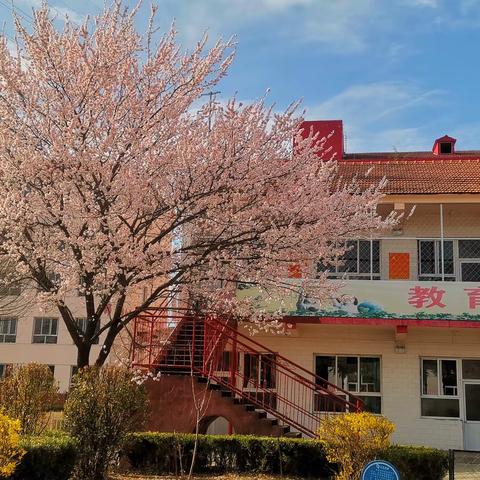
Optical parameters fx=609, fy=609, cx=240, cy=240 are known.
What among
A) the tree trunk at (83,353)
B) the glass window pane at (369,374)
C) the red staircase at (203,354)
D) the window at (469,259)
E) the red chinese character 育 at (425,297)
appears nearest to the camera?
the tree trunk at (83,353)

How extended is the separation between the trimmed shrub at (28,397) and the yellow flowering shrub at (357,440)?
4.79 m

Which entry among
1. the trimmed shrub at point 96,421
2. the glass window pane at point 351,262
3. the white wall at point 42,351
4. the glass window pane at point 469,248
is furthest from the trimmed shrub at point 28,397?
the white wall at point 42,351

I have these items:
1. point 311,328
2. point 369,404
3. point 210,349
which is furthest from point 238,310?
point 369,404

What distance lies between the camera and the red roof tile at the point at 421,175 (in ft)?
55.1

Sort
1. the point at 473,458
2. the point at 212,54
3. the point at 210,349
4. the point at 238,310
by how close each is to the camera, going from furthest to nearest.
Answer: the point at 473,458 → the point at 210,349 → the point at 238,310 → the point at 212,54

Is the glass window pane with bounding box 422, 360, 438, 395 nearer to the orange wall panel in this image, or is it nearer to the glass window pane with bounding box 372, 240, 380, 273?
the orange wall panel

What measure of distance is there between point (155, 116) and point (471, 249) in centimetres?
1108

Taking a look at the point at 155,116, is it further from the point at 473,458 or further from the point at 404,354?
the point at 473,458

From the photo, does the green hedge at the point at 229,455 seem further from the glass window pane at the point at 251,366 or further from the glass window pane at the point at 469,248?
the glass window pane at the point at 469,248

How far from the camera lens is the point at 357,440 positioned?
8680mm

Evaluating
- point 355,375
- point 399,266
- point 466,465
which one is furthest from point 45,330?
point 466,465

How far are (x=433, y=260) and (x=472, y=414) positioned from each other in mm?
4257

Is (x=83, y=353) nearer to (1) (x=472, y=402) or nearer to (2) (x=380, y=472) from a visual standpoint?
(2) (x=380, y=472)

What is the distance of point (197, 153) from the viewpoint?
381 inches
